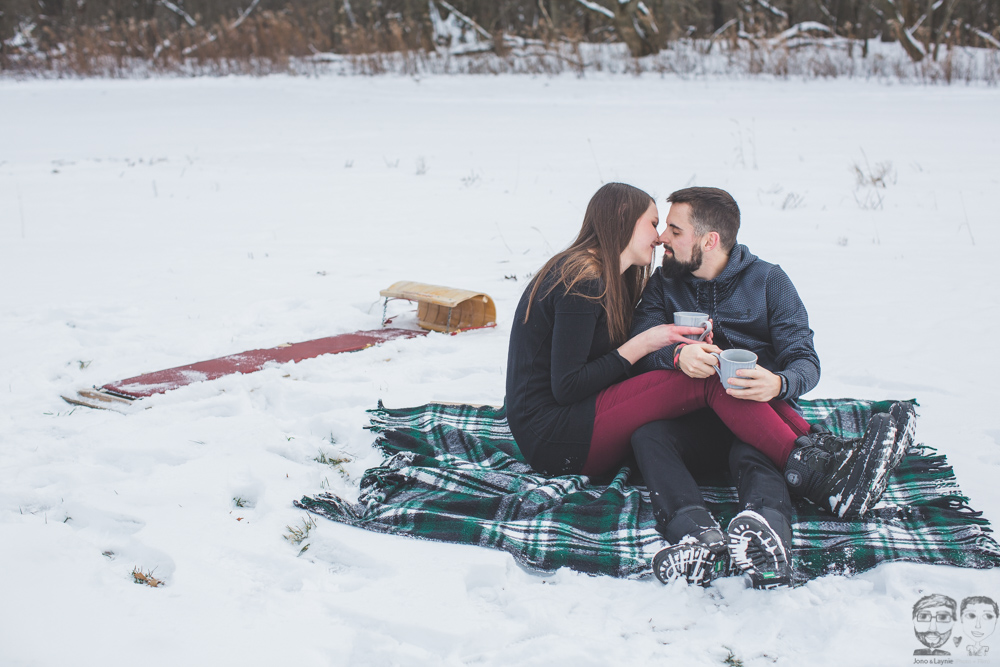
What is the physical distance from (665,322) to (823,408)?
97 cm

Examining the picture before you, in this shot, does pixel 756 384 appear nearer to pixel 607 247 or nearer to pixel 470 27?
pixel 607 247

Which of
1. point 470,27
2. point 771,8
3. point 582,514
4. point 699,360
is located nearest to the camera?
point 699,360

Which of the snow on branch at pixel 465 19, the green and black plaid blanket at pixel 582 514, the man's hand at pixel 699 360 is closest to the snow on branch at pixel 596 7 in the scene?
the snow on branch at pixel 465 19

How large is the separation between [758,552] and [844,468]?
1.62 ft

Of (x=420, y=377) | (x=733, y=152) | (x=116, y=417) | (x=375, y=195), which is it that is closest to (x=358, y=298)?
(x=420, y=377)

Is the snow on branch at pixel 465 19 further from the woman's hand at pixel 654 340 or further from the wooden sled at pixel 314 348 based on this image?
the woman's hand at pixel 654 340

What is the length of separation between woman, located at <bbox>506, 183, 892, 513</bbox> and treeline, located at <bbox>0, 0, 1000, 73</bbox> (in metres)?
13.6

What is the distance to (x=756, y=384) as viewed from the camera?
263 cm

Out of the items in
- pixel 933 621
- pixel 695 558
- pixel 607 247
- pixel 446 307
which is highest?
pixel 607 247

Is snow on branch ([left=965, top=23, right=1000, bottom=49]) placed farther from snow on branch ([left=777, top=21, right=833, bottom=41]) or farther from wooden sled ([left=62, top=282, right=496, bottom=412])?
wooden sled ([left=62, top=282, right=496, bottom=412])

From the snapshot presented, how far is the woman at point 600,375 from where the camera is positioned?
2.78 metres

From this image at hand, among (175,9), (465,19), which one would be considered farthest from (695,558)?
(175,9)

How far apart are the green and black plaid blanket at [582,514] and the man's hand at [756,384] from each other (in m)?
0.43

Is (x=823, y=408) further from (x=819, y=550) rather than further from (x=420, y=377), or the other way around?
(x=420, y=377)
